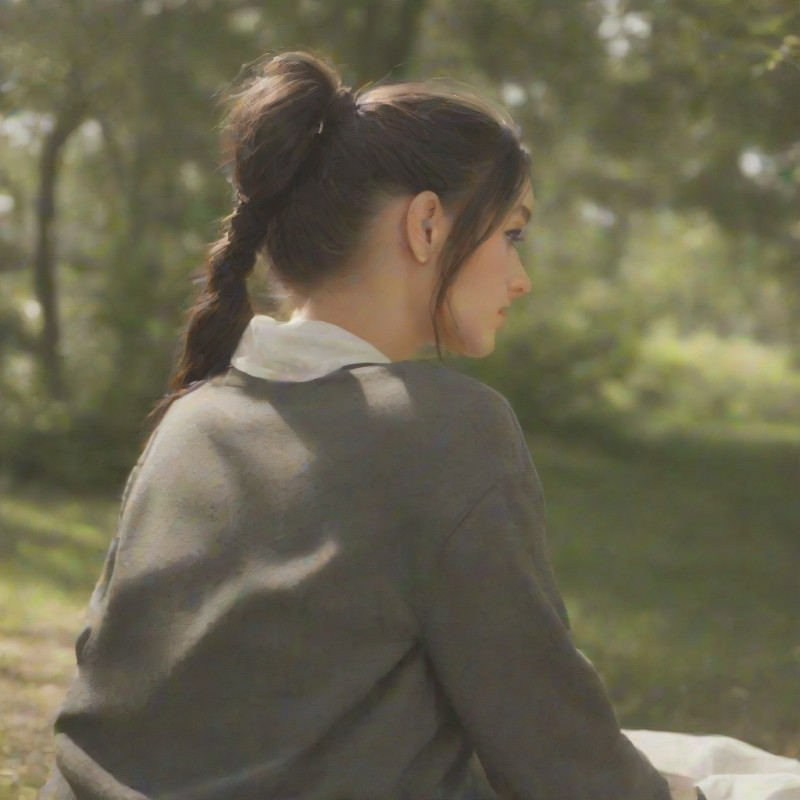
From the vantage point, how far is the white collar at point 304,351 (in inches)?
64.0

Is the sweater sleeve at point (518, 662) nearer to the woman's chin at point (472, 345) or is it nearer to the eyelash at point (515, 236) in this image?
the woman's chin at point (472, 345)

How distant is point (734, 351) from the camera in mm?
30453

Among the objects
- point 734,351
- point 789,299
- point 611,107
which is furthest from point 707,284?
point 611,107

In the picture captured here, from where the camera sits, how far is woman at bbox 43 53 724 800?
1.47 meters

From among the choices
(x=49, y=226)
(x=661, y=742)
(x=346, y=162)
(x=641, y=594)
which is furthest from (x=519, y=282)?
(x=49, y=226)

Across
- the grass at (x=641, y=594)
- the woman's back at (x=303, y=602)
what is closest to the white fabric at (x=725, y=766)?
the woman's back at (x=303, y=602)

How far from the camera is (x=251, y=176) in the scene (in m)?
1.78

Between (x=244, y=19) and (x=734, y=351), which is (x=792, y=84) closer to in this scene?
(x=244, y=19)

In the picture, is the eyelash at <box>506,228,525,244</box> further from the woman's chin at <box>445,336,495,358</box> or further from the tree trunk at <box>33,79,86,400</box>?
the tree trunk at <box>33,79,86,400</box>

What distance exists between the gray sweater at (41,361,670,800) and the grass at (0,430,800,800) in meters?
1.96

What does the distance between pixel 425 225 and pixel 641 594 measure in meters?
6.23

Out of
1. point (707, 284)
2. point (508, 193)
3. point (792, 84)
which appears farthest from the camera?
point (707, 284)

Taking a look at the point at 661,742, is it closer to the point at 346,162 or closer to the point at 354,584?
the point at 354,584

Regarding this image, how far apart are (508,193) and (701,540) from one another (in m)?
8.54
